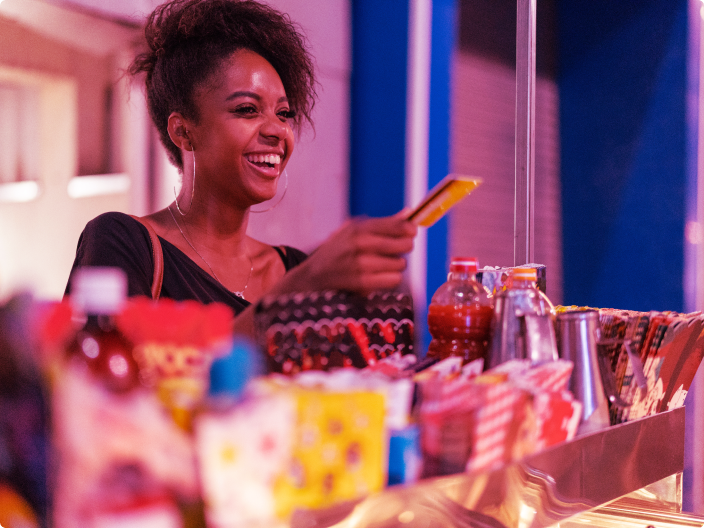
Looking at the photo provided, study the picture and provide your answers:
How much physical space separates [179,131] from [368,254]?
3.54 ft

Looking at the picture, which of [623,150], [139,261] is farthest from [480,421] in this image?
[623,150]

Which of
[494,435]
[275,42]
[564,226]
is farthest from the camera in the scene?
[564,226]

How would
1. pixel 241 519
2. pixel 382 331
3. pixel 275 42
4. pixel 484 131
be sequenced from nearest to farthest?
pixel 241 519, pixel 382 331, pixel 275 42, pixel 484 131

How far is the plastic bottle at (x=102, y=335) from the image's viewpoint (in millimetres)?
603

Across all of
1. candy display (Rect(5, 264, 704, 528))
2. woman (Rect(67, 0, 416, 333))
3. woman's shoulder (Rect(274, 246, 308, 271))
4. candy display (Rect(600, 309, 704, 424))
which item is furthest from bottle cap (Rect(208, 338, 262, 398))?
woman's shoulder (Rect(274, 246, 308, 271))

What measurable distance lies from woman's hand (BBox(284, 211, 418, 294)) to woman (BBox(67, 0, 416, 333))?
67cm

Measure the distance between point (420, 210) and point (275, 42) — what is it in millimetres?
1113

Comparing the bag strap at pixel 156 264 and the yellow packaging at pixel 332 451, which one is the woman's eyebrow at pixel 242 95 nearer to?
the bag strap at pixel 156 264

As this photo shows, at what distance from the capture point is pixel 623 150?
401 centimetres

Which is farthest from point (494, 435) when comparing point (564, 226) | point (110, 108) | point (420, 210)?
point (564, 226)

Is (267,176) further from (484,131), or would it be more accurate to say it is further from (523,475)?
(484,131)

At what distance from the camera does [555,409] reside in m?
0.87

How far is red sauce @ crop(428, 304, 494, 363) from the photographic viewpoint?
3.47 ft

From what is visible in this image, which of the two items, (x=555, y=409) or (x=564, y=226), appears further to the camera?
(x=564, y=226)
